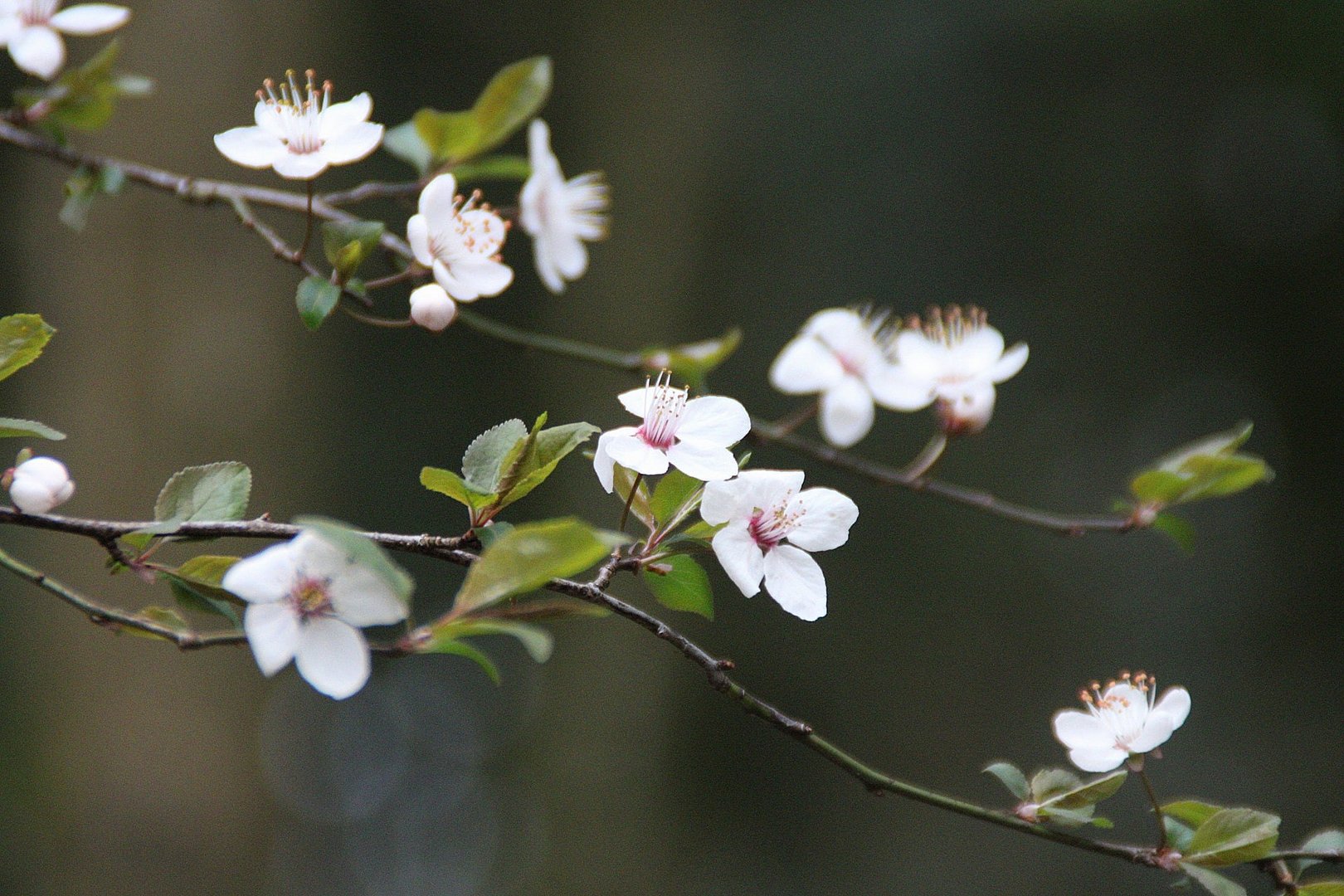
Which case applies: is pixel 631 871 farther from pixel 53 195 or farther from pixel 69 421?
pixel 53 195

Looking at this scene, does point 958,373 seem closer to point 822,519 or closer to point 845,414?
point 845,414

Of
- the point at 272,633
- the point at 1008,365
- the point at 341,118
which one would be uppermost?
the point at 1008,365

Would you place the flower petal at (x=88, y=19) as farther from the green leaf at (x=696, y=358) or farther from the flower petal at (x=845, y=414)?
the flower petal at (x=845, y=414)

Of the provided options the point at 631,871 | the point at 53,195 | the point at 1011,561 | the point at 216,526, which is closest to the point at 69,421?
the point at 53,195

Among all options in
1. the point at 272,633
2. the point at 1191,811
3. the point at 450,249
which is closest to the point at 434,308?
the point at 450,249

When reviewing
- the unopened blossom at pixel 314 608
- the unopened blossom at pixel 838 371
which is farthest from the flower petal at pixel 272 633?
the unopened blossom at pixel 838 371

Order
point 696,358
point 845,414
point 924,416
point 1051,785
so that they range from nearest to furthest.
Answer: point 1051,785 < point 696,358 < point 845,414 < point 924,416
